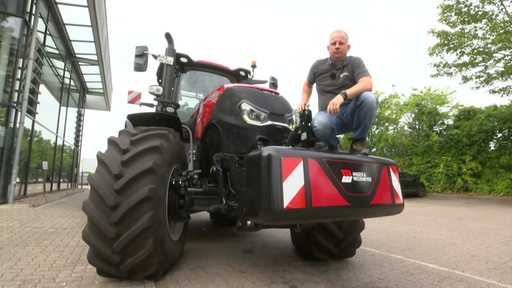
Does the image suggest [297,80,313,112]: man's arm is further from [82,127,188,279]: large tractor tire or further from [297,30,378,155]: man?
[82,127,188,279]: large tractor tire

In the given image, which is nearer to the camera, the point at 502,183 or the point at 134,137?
the point at 134,137

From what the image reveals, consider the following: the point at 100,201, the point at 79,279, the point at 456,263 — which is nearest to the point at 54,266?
the point at 79,279

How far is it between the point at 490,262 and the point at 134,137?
4.15m

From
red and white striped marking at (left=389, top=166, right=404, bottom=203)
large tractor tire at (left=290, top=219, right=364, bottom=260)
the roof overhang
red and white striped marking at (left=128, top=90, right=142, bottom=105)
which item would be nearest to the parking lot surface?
large tractor tire at (left=290, top=219, right=364, bottom=260)

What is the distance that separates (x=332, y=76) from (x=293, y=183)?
4.76ft

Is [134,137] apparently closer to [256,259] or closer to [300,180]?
[300,180]

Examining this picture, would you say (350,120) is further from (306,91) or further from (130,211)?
(130,211)

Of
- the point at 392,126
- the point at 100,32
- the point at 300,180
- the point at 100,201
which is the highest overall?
the point at 100,32

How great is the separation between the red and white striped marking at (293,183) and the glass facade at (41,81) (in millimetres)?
8299

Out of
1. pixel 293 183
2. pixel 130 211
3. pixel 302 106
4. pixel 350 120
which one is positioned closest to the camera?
pixel 293 183

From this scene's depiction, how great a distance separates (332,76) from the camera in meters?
3.51

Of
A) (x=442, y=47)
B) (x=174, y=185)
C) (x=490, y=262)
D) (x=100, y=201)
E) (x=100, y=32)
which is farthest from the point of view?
(x=442, y=47)

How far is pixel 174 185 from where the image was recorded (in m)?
3.25

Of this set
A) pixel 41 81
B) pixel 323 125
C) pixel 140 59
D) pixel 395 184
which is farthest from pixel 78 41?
pixel 395 184
